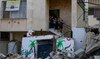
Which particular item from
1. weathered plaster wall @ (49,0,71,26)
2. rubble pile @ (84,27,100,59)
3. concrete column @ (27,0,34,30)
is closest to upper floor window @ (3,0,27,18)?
concrete column @ (27,0,34,30)

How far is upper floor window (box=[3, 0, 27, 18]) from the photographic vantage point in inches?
1435

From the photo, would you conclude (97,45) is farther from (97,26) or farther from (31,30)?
(31,30)

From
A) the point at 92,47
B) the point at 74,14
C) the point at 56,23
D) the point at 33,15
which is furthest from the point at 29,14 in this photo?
the point at 92,47

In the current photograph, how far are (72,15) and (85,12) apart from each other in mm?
1305

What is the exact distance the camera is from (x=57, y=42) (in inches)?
1289

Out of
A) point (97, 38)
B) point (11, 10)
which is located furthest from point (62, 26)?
point (97, 38)

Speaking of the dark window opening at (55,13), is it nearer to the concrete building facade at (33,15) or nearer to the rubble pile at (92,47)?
the concrete building facade at (33,15)

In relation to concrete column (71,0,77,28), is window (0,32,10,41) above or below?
below

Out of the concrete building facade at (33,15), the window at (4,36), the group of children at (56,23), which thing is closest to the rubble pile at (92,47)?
the concrete building facade at (33,15)

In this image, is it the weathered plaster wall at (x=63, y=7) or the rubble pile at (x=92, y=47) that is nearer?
the rubble pile at (x=92, y=47)

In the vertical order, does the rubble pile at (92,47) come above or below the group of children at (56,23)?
below

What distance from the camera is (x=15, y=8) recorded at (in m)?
36.5

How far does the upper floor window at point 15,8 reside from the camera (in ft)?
120

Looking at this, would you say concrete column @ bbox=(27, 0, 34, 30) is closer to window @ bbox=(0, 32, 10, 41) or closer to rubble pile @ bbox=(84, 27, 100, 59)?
window @ bbox=(0, 32, 10, 41)
